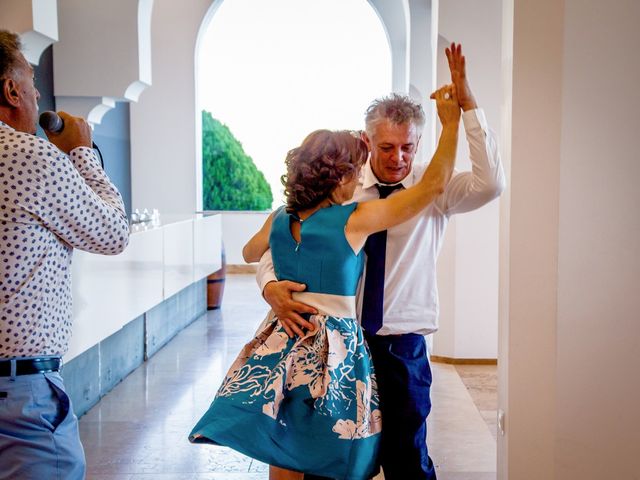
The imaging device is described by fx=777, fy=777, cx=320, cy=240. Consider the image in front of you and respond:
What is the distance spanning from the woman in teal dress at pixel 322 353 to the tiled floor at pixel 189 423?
1708 millimetres

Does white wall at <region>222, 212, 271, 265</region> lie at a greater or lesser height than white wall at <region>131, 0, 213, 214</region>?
lesser

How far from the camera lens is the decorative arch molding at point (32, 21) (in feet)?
13.6

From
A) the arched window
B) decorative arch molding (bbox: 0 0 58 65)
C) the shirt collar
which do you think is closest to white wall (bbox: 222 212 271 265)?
the arched window

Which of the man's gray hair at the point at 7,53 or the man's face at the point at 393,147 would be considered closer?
the man's gray hair at the point at 7,53

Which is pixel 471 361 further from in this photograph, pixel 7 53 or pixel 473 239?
pixel 7 53

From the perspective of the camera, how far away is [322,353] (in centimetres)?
207

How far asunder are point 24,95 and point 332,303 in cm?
93

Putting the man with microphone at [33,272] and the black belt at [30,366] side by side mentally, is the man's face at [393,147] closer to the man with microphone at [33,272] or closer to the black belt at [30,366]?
the man with microphone at [33,272]

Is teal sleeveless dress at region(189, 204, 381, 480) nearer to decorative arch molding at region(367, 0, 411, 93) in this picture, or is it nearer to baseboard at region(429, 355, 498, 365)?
baseboard at region(429, 355, 498, 365)

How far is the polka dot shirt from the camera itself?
1.75 m

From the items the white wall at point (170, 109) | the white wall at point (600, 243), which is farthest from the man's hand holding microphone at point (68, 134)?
the white wall at point (170, 109)

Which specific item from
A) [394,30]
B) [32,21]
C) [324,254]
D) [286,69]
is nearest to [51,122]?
[324,254]

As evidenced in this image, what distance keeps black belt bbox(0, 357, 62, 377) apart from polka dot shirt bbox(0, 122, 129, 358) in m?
0.02

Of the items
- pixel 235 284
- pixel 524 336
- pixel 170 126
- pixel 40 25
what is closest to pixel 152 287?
pixel 40 25
